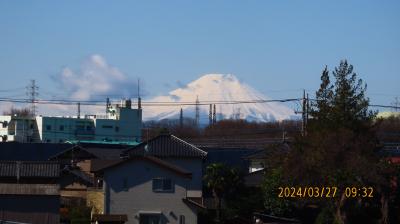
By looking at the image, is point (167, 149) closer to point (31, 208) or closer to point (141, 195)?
point (141, 195)

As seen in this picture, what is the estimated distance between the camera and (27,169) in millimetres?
47875

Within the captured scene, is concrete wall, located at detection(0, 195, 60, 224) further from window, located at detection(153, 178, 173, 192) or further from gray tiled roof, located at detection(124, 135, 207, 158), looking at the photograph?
gray tiled roof, located at detection(124, 135, 207, 158)

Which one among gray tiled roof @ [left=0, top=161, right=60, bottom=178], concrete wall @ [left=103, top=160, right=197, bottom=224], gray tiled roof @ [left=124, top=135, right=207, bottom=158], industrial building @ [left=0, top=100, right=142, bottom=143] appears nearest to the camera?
concrete wall @ [left=103, top=160, right=197, bottom=224]

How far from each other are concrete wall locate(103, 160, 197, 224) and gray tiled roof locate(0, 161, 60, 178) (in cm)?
694

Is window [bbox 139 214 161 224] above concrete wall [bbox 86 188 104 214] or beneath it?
beneath

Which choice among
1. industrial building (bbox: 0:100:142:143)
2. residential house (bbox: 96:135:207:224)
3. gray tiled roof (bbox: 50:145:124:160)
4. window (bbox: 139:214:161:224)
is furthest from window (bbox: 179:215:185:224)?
industrial building (bbox: 0:100:142:143)

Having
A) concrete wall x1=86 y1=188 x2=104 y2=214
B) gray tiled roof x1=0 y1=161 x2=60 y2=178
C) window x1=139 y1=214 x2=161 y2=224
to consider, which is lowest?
window x1=139 y1=214 x2=161 y2=224

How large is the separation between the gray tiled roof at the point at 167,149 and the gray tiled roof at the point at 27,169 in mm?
6251

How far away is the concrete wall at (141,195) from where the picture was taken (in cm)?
4250

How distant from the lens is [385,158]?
42281 mm

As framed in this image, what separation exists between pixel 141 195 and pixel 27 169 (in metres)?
9.25

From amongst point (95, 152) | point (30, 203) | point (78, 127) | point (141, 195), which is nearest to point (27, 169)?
point (141, 195)

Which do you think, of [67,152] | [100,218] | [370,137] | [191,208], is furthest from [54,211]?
[67,152]

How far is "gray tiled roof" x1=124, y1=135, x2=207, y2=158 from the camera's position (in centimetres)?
5250
